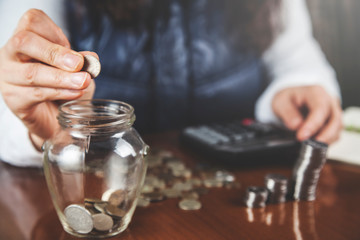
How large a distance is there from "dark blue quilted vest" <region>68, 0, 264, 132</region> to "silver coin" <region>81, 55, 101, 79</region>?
41 centimetres

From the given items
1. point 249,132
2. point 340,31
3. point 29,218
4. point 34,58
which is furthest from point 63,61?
point 340,31

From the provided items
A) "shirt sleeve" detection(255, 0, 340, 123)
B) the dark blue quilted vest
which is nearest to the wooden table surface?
the dark blue quilted vest

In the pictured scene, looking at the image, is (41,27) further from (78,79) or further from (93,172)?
(93,172)

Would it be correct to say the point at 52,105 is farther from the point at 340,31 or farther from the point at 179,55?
the point at 340,31

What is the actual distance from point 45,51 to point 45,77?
0.11 ft

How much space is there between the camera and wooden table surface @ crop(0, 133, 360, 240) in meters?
0.48

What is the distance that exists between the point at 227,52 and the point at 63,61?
2.39 ft

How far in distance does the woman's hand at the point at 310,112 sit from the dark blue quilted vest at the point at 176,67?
0.50 feet

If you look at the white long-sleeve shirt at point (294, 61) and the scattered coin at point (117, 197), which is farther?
the white long-sleeve shirt at point (294, 61)

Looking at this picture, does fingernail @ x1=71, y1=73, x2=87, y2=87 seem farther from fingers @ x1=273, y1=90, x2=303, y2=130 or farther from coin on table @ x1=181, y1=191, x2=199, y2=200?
fingers @ x1=273, y1=90, x2=303, y2=130

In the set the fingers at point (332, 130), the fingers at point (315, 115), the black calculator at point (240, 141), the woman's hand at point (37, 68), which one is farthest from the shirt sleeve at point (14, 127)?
the fingers at point (332, 130)

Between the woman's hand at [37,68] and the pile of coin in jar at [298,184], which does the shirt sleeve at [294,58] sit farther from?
the woman's hand at [37,68]

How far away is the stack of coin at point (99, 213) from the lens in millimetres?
440

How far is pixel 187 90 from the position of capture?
105 cm
